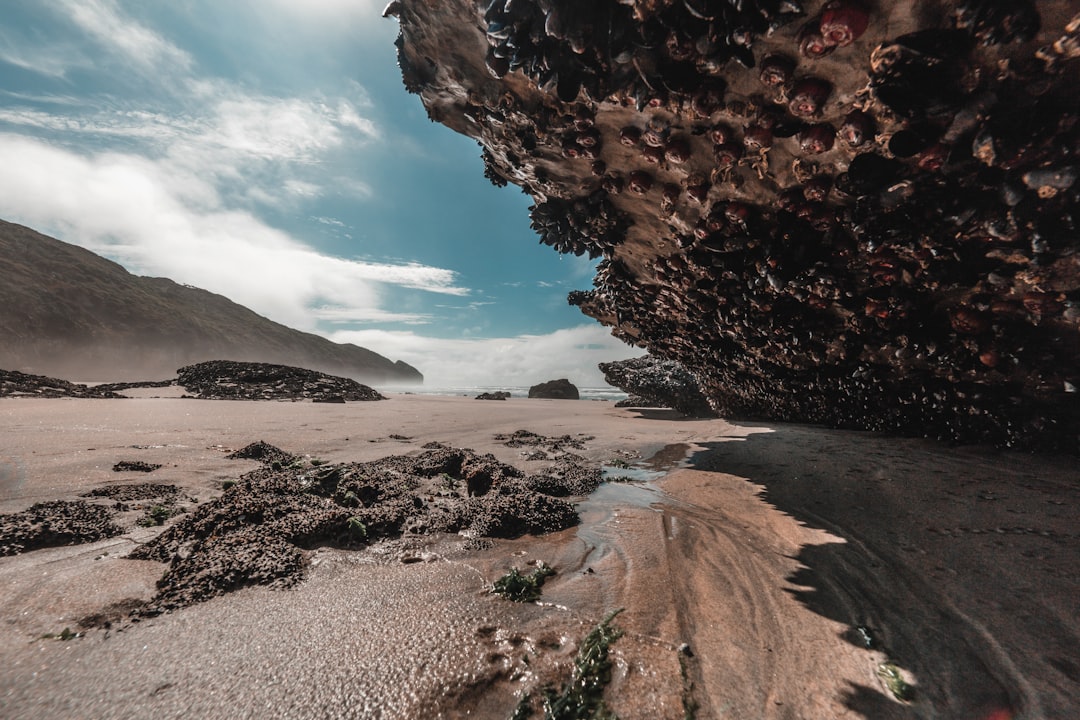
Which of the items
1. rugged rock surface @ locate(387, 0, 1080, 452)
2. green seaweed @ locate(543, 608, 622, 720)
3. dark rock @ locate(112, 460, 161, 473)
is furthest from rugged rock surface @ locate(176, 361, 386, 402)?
green seaweed @ locate(543, 608, 622, 720)

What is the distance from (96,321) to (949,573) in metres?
52.7

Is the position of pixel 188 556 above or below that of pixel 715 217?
below

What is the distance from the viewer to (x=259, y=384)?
13.2 m

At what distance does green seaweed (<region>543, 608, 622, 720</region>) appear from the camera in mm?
1330

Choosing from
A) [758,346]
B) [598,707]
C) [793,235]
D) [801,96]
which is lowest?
[598,707]

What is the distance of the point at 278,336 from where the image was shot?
64.4m

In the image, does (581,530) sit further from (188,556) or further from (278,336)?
(278,336)

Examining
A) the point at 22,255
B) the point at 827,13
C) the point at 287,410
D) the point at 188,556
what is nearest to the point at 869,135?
the point at 827,13

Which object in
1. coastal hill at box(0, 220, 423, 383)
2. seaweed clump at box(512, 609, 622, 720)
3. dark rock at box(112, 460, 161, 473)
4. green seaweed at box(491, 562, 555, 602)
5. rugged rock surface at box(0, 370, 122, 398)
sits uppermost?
coastal hill at box(0, 220, 423, 383)

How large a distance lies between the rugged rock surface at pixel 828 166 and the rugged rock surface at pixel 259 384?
11234mm

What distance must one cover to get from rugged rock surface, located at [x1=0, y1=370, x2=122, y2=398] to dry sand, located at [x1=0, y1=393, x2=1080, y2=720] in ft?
31.2

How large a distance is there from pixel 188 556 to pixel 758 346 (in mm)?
5973

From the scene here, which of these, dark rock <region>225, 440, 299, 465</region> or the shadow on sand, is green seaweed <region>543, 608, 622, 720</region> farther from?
dark rock <region>225, 440, 299, 465</region>

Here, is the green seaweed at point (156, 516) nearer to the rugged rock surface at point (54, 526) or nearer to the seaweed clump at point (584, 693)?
the rugged rock surface at point (54, 526)
